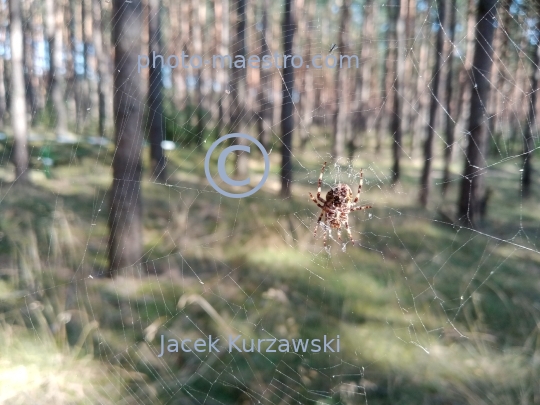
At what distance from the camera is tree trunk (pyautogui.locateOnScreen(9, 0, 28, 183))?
2.44 meters

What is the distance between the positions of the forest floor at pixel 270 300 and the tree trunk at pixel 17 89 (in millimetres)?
150

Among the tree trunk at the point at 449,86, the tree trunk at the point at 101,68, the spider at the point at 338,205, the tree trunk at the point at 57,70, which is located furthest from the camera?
the tree trunk at the point at 57,70

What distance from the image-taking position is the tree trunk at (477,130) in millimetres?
1974

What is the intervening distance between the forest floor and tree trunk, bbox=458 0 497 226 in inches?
3.9

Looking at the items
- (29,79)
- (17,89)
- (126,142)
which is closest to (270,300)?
(126,142)

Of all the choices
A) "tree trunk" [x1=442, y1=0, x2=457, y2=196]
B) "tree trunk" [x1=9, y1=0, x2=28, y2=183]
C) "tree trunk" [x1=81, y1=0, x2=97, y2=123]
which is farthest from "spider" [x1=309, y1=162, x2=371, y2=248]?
"tree trunk" [x1=9, y1=0, x2=28, y2=183]

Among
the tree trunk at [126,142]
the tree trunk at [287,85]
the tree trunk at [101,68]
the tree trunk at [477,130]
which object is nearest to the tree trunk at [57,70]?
the tree trunk at [101,68]

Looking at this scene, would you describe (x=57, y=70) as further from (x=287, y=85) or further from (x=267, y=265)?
(x=267, y=265)

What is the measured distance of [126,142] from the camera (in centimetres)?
184

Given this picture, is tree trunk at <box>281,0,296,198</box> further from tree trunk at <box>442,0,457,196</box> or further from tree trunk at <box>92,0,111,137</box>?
tree trunk at <box>92,0,111,137</box>

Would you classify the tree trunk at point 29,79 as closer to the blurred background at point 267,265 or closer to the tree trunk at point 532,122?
the blurred background at point 267,265

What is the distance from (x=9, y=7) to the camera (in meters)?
2.78

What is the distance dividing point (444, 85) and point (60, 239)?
4.12 metres

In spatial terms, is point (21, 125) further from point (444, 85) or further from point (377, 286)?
point (444, 85)
